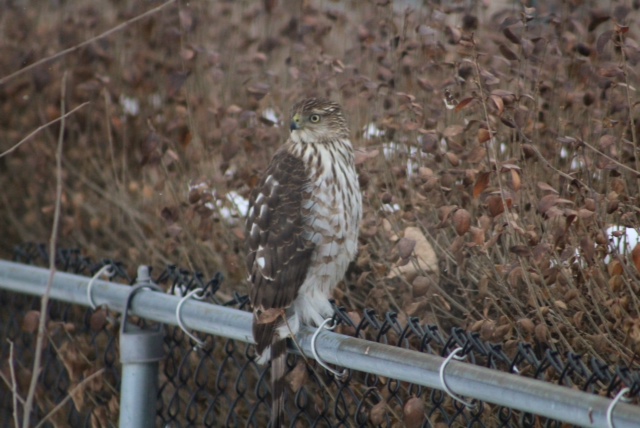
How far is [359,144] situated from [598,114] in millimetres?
1301

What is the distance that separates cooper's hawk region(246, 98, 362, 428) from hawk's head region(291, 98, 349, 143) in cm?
11

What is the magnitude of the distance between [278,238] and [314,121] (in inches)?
24.0

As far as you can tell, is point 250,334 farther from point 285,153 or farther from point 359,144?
point 359,144

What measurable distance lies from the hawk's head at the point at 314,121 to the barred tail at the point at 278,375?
1038 mm

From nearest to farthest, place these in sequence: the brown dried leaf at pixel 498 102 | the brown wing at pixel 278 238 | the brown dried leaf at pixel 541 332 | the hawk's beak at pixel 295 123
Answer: the brown dried leaf at pixel 498 102 → the brown dried leaf at pixel 541 332 → the brown wing at pixel 278 238 → the hawk's beak at pixel 295 123

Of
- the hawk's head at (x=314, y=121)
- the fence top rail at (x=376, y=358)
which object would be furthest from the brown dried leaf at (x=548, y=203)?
the hawk's head at (x=314, y=121)

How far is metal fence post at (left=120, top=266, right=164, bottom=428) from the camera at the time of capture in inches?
119

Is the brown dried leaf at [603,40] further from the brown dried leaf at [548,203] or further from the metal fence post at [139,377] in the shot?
the metal fence post at [139,377]

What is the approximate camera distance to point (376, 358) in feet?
8.00

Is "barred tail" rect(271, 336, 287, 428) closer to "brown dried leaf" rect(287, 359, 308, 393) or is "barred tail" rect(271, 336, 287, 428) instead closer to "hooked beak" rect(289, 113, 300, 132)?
"brown dried leaf" rect(287, 359, 308, 393)

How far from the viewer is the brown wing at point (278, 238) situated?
337cm

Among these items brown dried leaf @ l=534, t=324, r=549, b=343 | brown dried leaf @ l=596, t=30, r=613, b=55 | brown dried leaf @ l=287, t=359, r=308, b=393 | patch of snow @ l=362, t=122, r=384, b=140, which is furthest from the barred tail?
brown dried leaf @ l=596, t=30, r=613, b=55

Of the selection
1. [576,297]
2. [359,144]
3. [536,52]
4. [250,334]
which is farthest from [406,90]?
[250,334]

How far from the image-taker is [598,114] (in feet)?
12.4
